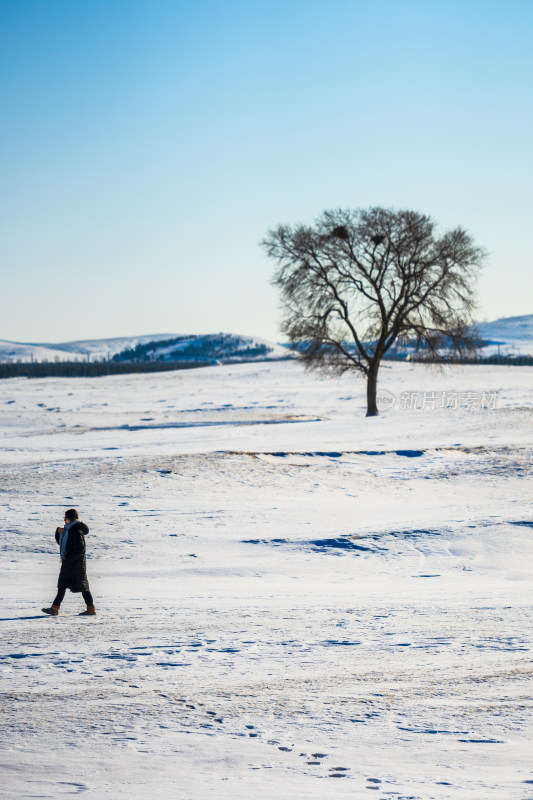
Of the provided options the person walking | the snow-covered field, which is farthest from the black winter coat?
the snow-covered field

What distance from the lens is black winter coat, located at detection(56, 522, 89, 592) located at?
9148 mm

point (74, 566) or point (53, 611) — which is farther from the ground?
point (74, 566)

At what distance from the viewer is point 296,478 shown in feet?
67.8

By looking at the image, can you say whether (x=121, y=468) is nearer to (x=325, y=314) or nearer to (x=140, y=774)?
(x=140, y=774)

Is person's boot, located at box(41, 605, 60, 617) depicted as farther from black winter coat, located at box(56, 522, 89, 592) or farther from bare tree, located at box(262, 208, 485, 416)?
bare tree, located at box(262, 208, 485, 416)

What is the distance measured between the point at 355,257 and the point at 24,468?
68.4 feet

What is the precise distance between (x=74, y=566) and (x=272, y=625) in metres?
2.43

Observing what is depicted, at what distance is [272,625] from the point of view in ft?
28.5

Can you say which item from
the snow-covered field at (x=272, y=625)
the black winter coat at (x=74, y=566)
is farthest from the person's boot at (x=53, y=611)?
the black winter coat at (x=74, y=566)

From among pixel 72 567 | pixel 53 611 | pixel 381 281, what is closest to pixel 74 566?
pixel 72 567

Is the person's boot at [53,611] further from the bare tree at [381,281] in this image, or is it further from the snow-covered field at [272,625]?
the bare tree at [381,281]

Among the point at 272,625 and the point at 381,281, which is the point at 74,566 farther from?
the point at 381,281

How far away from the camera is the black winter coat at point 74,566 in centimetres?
915

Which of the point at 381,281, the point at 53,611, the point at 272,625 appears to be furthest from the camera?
the point at 381,281
